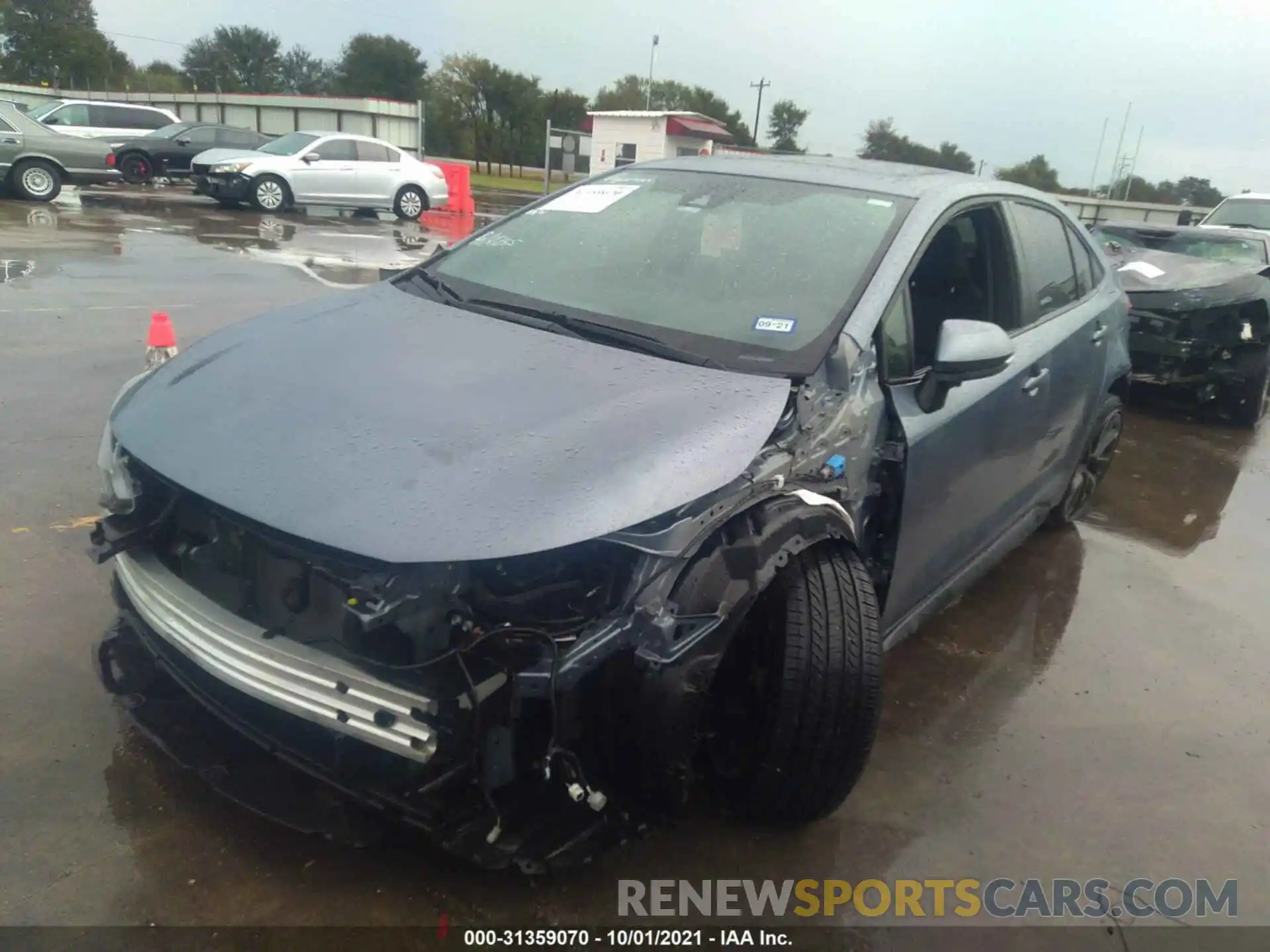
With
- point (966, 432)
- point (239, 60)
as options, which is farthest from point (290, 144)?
point (239, 60)

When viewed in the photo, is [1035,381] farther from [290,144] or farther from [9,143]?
[290,144]

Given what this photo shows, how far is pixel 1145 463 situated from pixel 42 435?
6.73 metres

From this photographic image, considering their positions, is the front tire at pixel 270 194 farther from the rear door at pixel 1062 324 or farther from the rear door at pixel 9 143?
the rear door at pixel 1062 324

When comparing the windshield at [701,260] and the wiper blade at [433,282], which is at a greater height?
the windshield at [701,260]

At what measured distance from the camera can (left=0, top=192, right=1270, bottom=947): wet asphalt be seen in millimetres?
2246

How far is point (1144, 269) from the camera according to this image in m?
7.73

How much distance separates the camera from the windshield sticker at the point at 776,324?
8.92 feet

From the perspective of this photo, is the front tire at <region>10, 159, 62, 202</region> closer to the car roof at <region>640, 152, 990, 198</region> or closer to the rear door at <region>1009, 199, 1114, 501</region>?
the car roof at <region>640, 152, 990, 198</region>

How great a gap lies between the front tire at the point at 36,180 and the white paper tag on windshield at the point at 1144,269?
15.9 meters

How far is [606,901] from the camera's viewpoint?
2.29 meters

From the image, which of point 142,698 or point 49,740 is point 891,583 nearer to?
point 142,698

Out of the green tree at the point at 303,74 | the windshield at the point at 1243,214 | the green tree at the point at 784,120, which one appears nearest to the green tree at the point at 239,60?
the green tree at the point at 303,74

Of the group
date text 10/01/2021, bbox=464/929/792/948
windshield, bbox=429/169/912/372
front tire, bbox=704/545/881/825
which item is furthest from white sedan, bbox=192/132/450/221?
date text 10/01/2021, bbox=464/929/792/948

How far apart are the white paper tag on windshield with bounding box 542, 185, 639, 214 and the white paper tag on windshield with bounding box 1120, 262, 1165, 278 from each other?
576cm
